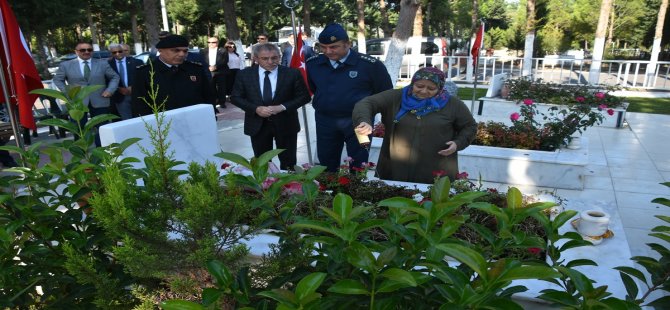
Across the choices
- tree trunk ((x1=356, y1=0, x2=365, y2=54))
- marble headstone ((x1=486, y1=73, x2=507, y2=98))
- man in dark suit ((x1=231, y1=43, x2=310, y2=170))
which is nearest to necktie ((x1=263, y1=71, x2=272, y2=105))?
man in dark suit ((x1=231, y1=43, x2=310, y2=170))

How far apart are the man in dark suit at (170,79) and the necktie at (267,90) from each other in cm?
67

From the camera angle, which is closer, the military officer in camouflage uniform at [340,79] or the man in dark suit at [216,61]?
the military officer in camouflage uniform at [340,79]

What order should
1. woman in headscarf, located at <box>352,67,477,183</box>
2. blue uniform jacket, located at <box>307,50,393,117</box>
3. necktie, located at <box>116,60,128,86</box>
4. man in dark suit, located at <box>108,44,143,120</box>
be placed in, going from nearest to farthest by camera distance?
woman in headscarf, located at <box>352,67,477,183</box> → blue uniform jacket, located at <box>307,50,393,117</box> → man in dark suit, located at <box>108,44,143,120</box> → necktie, located at <box>116,60,128,86</box>

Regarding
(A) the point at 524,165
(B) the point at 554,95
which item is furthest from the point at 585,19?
(A) the point at 524,165

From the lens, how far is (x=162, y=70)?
432 centimetres

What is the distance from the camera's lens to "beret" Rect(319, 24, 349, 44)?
4051 mm

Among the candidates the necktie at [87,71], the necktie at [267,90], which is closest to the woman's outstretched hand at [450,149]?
the necktie at [267,90]

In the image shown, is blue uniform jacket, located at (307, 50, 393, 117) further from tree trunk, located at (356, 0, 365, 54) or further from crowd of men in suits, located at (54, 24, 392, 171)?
tree trunk, located at (356, 0, 365, 54)

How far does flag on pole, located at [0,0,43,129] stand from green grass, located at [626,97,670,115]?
11631mm

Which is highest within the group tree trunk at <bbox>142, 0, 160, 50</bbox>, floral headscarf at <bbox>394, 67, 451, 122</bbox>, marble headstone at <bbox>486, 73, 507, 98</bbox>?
tree trunk at <bbox>142, 0, 160, 50</bbox>

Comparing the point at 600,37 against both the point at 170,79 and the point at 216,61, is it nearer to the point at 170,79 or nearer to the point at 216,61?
the point at 216,61

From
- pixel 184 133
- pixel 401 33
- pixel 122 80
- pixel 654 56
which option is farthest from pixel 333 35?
pixel 654 56

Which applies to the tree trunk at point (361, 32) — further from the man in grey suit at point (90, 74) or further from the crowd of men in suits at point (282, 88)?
the crowd of men in suits at point (282, 88)

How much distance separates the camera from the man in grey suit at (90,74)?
6.61 meters
